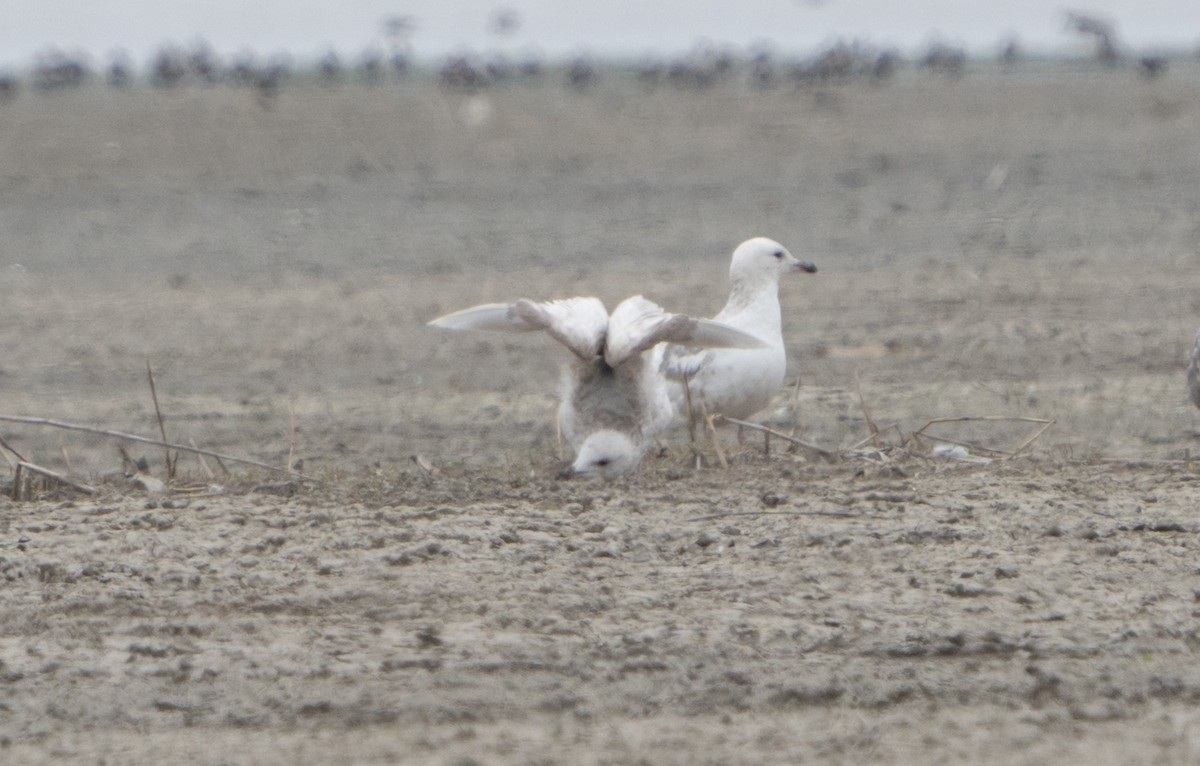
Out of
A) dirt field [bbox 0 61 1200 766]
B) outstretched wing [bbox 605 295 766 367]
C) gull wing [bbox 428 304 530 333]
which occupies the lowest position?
dirt field [bbox 0 61 1200 766]

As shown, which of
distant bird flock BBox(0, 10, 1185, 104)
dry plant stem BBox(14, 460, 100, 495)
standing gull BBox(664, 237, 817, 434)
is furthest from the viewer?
distant bird flock BBox(0, 10, 1185, 104)

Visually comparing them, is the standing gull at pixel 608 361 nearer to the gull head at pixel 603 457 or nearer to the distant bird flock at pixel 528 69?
the gull head at pixel 603 457

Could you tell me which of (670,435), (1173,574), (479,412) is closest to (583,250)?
(479,412)

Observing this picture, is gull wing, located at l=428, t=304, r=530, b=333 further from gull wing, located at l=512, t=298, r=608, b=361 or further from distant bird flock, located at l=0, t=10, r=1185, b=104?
distant bird flock, located at l=0, t=10, r=1185, b=104

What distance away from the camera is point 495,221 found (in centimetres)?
1766

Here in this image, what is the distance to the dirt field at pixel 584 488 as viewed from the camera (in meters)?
4.07

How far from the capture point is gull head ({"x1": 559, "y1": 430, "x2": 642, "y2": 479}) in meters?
6.24

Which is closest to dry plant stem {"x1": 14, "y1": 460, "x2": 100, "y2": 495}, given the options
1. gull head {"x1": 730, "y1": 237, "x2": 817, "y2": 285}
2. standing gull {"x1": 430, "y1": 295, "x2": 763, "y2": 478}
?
standing gull {"x1": 430, "y1": 295, "x2": 763, "y2": 478}

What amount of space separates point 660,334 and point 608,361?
246 mm

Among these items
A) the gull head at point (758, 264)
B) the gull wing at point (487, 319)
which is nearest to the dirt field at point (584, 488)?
the gull wing at point (487, 319)

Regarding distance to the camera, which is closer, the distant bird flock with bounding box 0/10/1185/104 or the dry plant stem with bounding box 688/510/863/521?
the dry plant stem with bounding box 688/510/863/521

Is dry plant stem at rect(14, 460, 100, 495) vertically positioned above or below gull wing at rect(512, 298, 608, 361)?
below

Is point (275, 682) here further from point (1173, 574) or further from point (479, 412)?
point (479, 412)

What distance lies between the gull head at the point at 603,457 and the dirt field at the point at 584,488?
160 mm
